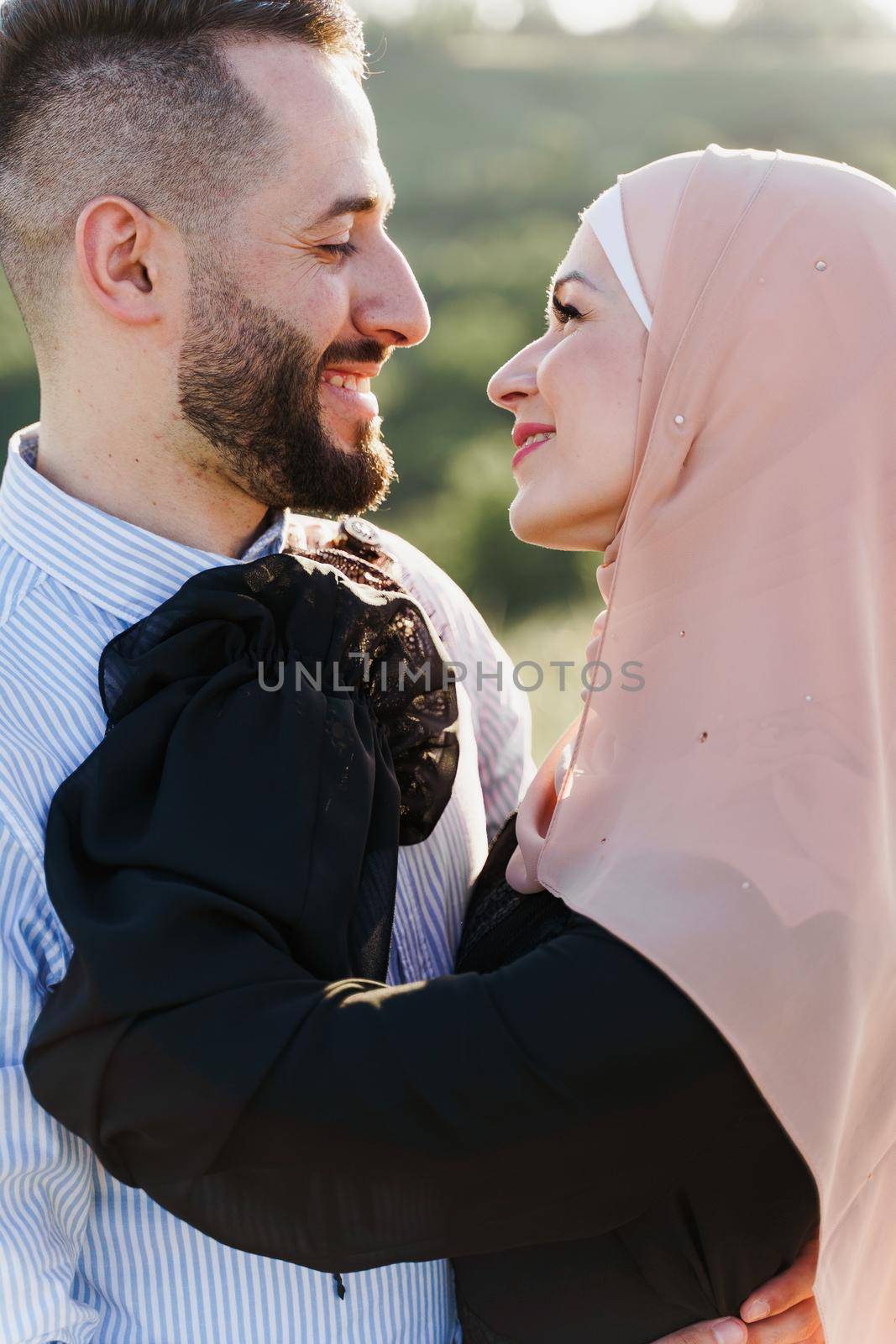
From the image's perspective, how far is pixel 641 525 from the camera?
1886 millimetres

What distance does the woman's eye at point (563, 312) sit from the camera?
2.01 meters

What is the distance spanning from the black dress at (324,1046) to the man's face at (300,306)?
47 centimetres

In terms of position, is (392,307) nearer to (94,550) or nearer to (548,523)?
(548,523)

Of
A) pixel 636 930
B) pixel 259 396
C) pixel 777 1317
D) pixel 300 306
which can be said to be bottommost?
pixel 777 1317

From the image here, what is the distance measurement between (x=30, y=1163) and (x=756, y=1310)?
92 cm

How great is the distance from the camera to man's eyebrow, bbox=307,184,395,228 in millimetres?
2160

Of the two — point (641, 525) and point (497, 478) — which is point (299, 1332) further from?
point (497, 478)

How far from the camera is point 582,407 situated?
195cm

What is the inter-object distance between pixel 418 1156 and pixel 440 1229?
104 mm

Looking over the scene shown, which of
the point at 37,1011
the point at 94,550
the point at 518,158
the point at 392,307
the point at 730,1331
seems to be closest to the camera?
the point at 37,1011

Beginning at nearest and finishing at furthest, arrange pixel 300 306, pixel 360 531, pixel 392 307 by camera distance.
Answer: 1. pixel 300 306
2. pixel 392 307
3. pixel 360 531

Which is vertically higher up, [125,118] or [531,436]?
[125,118]

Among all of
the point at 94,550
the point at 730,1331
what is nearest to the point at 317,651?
the point at 94,550

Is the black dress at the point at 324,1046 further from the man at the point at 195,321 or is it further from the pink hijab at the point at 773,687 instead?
the man at the point at 195,321
